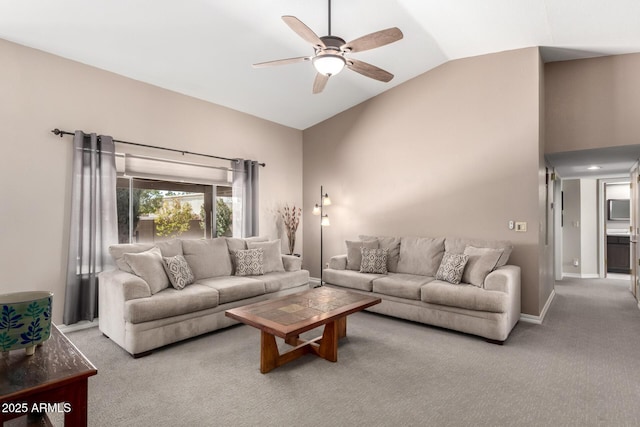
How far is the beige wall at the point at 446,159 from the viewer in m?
4.10

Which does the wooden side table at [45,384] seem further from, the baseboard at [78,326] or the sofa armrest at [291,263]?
the sofa armrest at [291,263]

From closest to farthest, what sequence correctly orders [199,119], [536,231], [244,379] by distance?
[244,379] < [536,231] < [199,119]

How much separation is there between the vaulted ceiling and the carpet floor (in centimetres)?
307

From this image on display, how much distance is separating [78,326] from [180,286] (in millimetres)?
1258

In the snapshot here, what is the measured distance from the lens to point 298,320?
275 centimetres

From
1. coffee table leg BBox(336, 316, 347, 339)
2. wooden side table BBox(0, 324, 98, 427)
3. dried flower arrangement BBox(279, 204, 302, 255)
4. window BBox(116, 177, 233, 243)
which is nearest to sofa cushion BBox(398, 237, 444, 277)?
coffee table leg BBox(336, 316, 347, 339)

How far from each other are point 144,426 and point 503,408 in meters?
2.30

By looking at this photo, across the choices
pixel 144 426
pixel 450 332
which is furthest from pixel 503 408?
pixel 144 426

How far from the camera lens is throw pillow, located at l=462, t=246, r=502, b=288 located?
374 cm

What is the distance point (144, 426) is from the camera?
206 centimetres

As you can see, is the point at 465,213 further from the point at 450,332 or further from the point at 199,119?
the point at 199,119

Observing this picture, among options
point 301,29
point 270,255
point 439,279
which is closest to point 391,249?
point 439,279

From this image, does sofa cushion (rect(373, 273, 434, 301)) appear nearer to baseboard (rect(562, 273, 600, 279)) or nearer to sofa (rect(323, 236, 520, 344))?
sofa (rect(323, 236, 520, 344))

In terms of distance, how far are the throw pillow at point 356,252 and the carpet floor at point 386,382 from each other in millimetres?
1243
